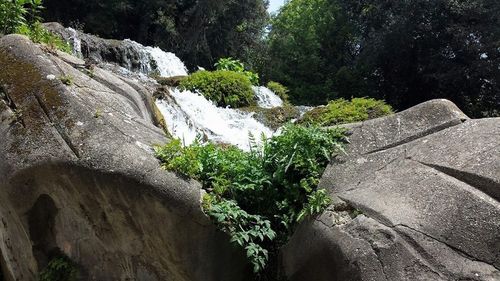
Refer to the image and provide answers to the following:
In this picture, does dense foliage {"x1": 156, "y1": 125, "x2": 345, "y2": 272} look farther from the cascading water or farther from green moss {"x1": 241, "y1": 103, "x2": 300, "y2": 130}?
green moss {"x1": 241, "y1": 103, "x2": 300, "y2": 130}

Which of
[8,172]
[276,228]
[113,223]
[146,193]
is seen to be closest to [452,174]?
[276,228]

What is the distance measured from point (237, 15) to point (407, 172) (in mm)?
26261

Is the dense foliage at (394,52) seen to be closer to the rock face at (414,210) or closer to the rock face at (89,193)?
the rock face at (414,210)

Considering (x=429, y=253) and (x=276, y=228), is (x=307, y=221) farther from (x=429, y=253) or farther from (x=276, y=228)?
(x=429, y=253)

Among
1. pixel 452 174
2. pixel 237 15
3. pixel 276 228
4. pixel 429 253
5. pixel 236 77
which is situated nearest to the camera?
pixel 429 253

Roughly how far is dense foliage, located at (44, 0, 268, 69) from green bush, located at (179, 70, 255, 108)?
574 inches

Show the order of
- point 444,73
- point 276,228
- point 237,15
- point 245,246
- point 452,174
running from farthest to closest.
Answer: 1. point 237,15
2. point 444,73
3. point 276,228
4. point 245,246
5. point 452,174

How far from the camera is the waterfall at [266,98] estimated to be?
47.4 feet

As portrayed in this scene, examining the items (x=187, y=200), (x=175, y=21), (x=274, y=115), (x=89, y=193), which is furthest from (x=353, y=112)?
(x=175, y=21)

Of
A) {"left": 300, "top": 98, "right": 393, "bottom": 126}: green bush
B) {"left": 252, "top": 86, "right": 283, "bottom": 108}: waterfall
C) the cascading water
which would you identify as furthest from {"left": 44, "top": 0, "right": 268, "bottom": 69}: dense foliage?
{"left": 300, "top": 98, "right": 393, "bottom": 126}: green bush

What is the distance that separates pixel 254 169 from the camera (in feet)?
18.7

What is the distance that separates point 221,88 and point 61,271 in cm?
877

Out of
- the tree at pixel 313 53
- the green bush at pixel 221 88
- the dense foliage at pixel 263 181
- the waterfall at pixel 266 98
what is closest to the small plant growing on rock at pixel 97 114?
the dense foliage at pixel 263 181

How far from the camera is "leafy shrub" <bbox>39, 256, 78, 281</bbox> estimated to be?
5285mm
